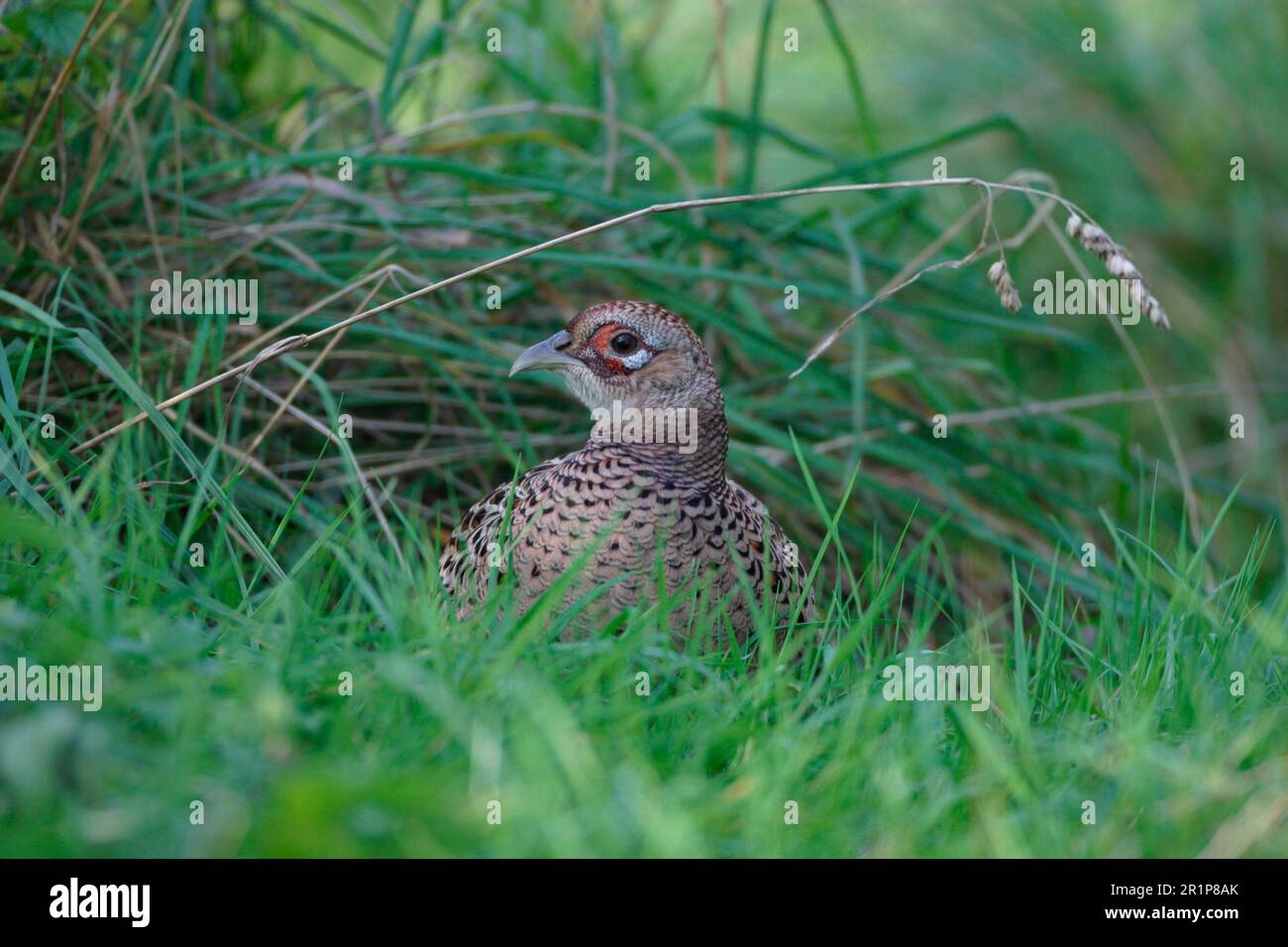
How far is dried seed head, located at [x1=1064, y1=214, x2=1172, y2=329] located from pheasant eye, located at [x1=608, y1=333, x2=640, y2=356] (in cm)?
103

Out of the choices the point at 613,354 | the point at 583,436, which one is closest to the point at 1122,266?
the point at 613,354

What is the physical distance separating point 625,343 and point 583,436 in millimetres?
1055

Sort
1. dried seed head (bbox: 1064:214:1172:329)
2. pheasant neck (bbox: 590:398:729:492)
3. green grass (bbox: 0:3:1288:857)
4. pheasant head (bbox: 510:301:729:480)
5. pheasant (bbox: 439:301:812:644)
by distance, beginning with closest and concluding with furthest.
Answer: green grass (bbox: 0:3:1288:857), dried seed head (bbox: 1064:214:1172:329), pheasant (bbox: 439:301:812:644), pheasant neck (bbox: 590:398:729:492), pheasant head (bbox: 510:301:729:480)

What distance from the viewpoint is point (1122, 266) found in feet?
9.29

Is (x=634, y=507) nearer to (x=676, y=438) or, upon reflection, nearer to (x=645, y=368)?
(x=676, y=438)

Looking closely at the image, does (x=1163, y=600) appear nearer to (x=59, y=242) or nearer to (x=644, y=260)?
(x=644, y=260)

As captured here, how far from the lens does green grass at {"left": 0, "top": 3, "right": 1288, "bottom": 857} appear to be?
216cm

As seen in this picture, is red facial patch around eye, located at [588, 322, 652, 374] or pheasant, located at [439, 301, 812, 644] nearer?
pheasant, located at [439, 301, 812, 644]

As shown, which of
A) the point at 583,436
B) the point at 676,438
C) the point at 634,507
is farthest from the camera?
the point at 583,436

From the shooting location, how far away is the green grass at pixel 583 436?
7.07ft

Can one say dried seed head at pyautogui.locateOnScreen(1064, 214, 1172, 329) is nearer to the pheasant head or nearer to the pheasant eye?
the pheasant head

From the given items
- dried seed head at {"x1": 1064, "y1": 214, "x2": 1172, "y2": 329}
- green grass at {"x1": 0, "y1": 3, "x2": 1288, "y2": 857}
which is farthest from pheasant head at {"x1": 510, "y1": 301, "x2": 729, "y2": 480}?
dried seed head at {"x1": 1064, "y1": 214, "x2": 1172, "y2": 329}

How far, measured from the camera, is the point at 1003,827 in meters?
2.14
